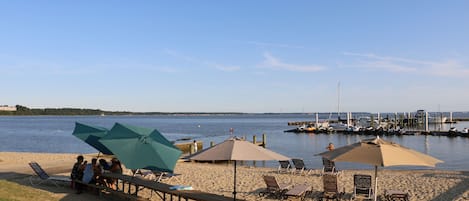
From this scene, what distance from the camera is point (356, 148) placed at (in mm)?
8266

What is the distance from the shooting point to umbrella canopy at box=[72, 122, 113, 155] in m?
11.6

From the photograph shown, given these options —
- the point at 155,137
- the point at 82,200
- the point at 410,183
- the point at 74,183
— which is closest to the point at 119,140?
the point at 155,137

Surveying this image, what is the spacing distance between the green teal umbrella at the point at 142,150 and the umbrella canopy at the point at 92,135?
2.03 meters

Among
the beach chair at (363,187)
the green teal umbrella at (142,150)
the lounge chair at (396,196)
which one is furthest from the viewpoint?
the beach chair at (363,187)

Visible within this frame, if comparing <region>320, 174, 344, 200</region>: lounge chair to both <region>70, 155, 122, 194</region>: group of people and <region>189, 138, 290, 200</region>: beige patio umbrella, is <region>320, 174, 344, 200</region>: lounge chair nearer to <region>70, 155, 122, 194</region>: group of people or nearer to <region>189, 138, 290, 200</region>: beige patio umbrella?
<region>189, 138, 290, 200</region>: beige patio umbrella

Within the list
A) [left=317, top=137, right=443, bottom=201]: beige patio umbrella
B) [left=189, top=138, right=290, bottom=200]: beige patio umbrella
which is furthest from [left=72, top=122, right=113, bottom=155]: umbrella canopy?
[left=317, top=137, right=443, bottom=201]: beige patio umbrella

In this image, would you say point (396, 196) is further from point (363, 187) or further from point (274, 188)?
point (274, 188)

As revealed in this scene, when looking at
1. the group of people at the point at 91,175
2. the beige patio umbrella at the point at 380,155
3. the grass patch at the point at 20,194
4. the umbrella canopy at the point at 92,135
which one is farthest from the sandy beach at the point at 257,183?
the beige patio umbrella at the point at 380,155

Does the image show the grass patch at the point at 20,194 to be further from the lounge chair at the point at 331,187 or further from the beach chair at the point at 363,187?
the beach chair at the point at 363,187

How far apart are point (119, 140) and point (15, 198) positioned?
2347 mm

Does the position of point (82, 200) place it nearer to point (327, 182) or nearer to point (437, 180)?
point (327, 182)

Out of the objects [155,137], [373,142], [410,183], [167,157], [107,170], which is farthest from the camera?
[410,183]

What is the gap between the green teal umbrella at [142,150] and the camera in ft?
27.9

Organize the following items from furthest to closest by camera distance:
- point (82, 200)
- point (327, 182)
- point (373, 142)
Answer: point (327, 182) < point (82, 200) < point (373, 142)
